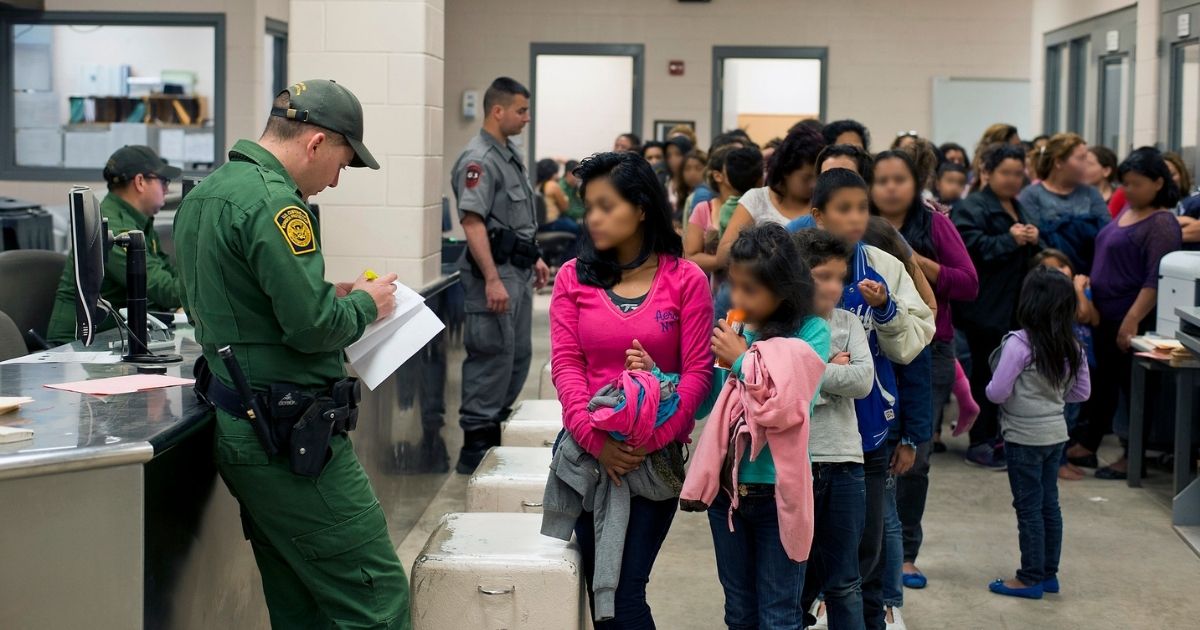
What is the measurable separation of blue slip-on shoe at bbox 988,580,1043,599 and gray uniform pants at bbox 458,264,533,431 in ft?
7.67

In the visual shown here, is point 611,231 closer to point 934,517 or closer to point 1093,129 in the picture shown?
point 934,517

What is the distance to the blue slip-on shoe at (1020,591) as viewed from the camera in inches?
179

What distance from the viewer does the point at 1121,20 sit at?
10328 mm

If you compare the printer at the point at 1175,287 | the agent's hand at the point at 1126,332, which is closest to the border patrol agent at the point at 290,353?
the printer at the point at 1175,287

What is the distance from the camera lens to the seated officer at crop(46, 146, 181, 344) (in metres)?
4.70

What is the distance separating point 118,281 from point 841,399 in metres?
2.75

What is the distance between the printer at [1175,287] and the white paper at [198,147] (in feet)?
29.6

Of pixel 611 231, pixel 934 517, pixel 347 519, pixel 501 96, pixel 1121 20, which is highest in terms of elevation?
pixel 1121 20

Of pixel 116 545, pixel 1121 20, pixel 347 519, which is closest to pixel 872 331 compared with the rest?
pixel 347 519

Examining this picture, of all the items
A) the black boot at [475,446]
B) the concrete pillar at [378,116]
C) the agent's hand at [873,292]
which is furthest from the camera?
the black boot at [475,446]

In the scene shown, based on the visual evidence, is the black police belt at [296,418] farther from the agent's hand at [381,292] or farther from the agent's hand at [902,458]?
the agent's hand at [902,458]

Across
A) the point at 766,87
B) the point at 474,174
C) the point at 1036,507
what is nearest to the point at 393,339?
the point at 1036,507

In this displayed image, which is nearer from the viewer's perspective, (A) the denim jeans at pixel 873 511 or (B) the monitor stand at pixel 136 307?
(A) the denim jeans at pixel 873 511

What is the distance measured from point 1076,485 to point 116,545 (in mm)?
4772
